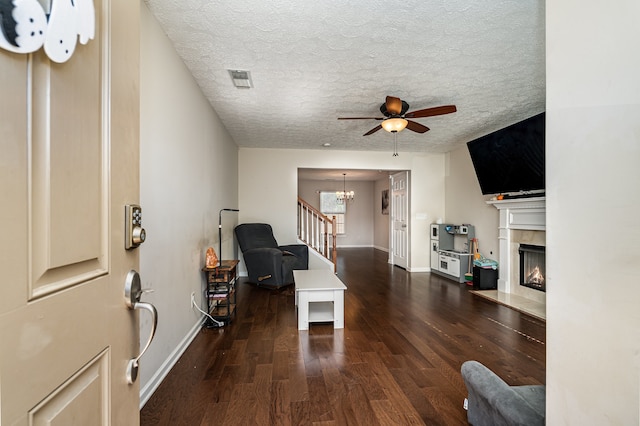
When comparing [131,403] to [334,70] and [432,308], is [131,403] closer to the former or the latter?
[334,70]

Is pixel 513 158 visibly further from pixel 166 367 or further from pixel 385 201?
pixel 385 201

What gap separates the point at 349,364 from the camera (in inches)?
90.4

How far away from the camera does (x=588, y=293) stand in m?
0.77

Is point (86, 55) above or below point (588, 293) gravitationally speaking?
above

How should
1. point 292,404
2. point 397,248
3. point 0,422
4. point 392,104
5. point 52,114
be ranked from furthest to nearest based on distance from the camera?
point 397,248 < point 392,104 < point 292,404 < point 52,114 < point 0,422

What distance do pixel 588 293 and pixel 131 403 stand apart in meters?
1.26

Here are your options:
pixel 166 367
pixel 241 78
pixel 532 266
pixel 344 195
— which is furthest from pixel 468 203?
pixel 166 367

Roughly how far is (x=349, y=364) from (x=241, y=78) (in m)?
2.70

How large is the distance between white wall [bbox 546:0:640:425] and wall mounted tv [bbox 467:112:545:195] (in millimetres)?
3049

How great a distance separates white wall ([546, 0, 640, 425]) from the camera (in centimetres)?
68

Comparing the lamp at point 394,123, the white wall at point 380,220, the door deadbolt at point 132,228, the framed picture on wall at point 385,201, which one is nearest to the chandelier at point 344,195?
the white wall at point 380,220

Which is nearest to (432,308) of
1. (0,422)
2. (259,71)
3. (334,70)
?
(334,70)

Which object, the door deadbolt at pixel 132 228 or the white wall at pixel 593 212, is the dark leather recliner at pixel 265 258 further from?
the white wall at pixel 593 212

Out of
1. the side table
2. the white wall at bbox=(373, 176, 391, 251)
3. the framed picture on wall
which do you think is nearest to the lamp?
the side table
